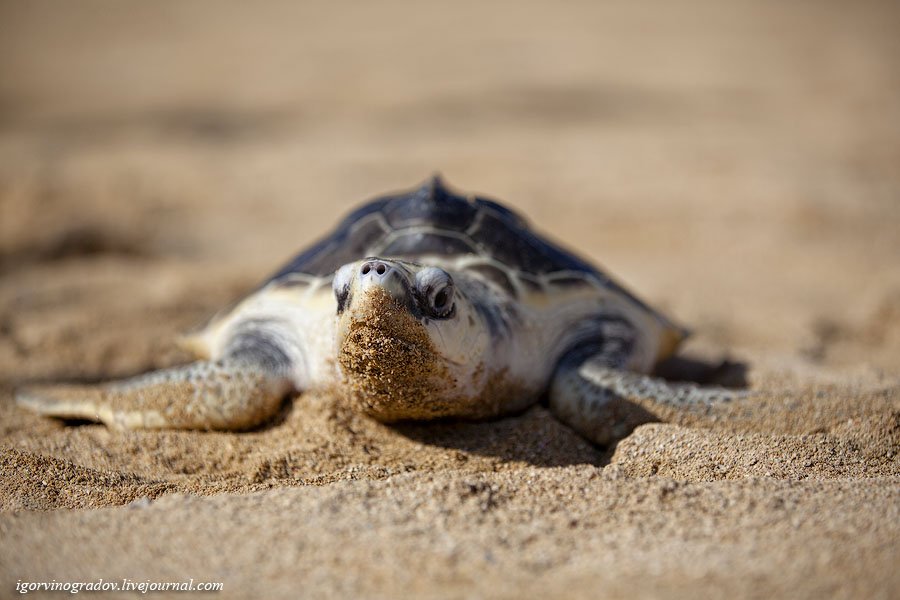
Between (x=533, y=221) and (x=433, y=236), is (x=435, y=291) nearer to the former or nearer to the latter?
(x=433, y=236)

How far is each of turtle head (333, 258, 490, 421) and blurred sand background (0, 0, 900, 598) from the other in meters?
0.17

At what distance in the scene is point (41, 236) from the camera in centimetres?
594

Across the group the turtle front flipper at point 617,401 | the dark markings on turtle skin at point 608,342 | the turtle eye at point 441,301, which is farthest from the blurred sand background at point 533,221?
the turtle eye at point 441,301

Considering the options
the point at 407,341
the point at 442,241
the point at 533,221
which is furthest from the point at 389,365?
the point at 533,221

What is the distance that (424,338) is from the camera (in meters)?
2.30

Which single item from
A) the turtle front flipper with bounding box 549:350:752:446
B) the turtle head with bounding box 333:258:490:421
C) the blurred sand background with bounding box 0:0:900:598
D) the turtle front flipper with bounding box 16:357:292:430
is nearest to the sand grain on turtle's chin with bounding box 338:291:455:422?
the turtle head with bounding box 333:258:490:421

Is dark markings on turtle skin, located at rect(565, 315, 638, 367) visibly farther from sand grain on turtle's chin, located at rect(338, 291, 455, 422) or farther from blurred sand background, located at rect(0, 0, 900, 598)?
sand grain on turtle's chin, located at rect(338, 291, 455, 422)

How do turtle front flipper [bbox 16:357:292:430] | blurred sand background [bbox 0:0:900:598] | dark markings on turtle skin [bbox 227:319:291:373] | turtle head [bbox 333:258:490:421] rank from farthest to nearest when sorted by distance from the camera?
dark markings on turtle skin [bbox 227:319:291:373], turtle front flipper [bbox 16:357:292:430], turtle head [bbox 333:258:490:421], blurred sand background [bbox 0:0:900:598]

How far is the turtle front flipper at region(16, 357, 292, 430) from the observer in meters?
2.81

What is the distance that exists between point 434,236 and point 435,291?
0.81 meters

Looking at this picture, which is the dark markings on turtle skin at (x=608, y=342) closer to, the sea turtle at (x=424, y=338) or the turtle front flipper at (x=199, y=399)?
the sea turtle at (x=424, y=338)

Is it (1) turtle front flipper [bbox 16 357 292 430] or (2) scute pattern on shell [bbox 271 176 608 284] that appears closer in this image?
(1) turtle front flipper [bbox 16 357 292 430]

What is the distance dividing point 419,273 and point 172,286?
10.6 feet

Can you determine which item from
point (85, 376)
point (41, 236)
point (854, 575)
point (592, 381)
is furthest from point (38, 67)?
point (854, 575)
